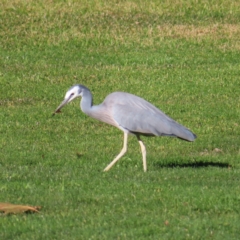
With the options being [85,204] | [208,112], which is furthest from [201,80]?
[85,204]

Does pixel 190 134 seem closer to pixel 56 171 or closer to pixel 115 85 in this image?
pixel 56 171

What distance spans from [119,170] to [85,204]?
7.24ft

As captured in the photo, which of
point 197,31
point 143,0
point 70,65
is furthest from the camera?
point 143,0

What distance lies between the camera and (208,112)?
1544 cm

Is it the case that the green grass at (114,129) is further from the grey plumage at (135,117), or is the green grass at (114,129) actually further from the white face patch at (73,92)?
the white face patch at (73,92)

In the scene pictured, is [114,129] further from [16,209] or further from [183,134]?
[16,209]

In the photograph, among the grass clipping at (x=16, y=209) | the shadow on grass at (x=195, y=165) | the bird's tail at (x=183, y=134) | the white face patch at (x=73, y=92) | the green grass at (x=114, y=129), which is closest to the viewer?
the green grass at (x=114, y=129)

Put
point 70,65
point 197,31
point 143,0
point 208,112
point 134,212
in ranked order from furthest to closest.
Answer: point 143,0 → point 197,31 → point 70,65 → point 208,112 → point 134,212

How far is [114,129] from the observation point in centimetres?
1438

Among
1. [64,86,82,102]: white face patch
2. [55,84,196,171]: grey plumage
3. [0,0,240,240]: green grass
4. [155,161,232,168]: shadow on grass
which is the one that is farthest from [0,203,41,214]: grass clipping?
[155,161,232,168]: shadow on grass

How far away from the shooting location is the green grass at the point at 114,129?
8156 mm

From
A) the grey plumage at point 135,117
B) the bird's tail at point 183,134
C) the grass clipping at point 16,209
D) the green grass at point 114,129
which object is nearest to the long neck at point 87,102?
the grey plumage at point 135,117

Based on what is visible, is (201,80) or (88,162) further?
(201,80)

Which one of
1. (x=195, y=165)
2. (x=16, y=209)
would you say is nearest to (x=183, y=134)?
(x=195, y=165)
